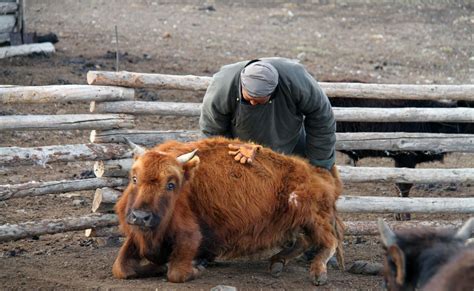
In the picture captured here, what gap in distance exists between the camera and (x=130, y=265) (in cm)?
769

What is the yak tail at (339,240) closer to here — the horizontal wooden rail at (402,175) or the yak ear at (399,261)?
the horizontal wooden rail at (402,175)

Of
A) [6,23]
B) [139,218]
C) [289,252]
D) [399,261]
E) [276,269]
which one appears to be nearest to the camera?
[399,261]

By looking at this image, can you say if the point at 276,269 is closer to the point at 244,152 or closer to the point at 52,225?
the point at 244,152

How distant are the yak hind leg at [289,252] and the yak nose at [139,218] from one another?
1.46m

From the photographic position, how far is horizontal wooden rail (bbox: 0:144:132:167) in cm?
827

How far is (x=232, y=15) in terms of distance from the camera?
73.0 feet

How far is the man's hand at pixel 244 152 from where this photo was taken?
8.00 metres

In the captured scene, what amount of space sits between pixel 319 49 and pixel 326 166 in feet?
35.6

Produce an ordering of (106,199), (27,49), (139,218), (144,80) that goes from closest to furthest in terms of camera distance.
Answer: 1. (139,218)
2. (106,199)
3. (144,80)
4. (27,49)

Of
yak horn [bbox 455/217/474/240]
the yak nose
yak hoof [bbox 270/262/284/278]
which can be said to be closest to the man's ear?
the yak nose

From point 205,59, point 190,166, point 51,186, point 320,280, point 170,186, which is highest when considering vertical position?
point 190,166

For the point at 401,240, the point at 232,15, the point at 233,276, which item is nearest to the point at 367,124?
the point at 233,276

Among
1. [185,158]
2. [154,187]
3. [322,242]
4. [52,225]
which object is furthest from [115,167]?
[322,242]

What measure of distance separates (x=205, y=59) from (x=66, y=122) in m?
8.82
